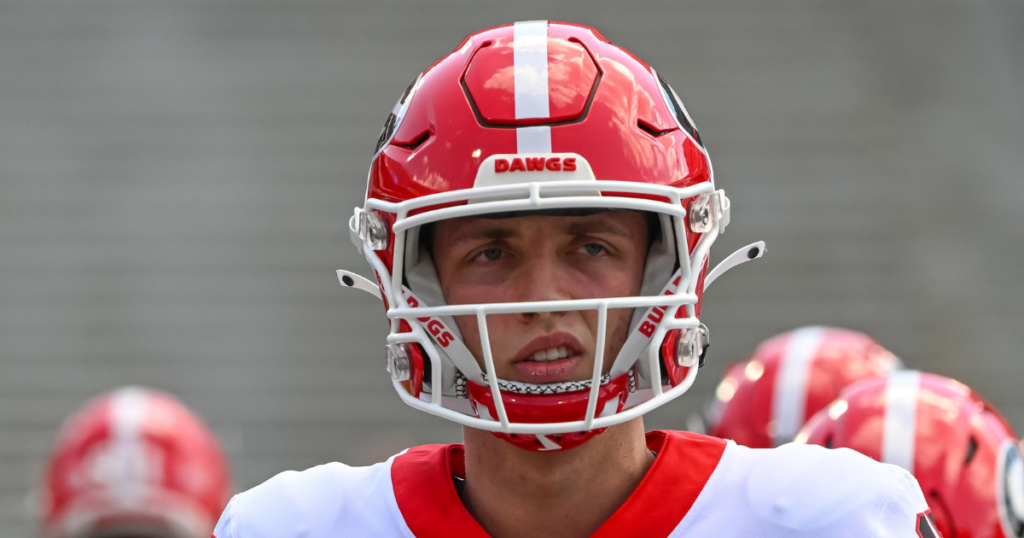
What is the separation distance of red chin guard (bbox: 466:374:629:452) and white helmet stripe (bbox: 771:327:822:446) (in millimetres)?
1384

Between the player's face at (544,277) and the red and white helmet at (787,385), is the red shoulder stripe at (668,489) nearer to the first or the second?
the player's face at (544,277)

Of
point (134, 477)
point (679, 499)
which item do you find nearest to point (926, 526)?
point (679, 499)

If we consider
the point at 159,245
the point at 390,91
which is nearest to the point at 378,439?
the point at 159,245

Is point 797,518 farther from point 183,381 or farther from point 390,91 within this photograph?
point 390,91

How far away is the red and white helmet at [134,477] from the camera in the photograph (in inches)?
A: 113

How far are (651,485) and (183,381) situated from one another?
203 inches

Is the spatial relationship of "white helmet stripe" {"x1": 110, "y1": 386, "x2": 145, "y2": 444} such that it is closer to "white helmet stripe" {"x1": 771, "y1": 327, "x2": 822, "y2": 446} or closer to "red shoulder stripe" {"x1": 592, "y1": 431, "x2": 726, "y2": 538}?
"white helmet stripe" {"x1": 771, "y1": 327, "x2": 822, "y2": 446}


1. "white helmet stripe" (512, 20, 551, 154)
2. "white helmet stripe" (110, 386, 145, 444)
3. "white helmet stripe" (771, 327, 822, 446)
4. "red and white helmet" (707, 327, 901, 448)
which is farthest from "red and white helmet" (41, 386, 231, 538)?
"white helmet stripe" (512, 20, 551, 154)

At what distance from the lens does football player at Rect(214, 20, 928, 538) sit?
1416 mm

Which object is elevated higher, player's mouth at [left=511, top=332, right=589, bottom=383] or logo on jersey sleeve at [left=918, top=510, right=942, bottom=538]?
player's mouth at [left=511, top=332, right=589, bottom=383]

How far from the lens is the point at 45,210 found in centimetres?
675

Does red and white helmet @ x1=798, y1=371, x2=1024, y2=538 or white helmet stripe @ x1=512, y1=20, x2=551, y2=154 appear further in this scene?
red and white helmet @ x1=798, y1=371, x2=1024, y2=538

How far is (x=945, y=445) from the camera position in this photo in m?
2.03

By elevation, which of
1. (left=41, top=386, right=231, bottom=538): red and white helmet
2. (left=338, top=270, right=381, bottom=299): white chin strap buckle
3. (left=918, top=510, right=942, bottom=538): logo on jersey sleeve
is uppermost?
(left=338, top=270, right=381, bottom=299): white chin strap buckle
